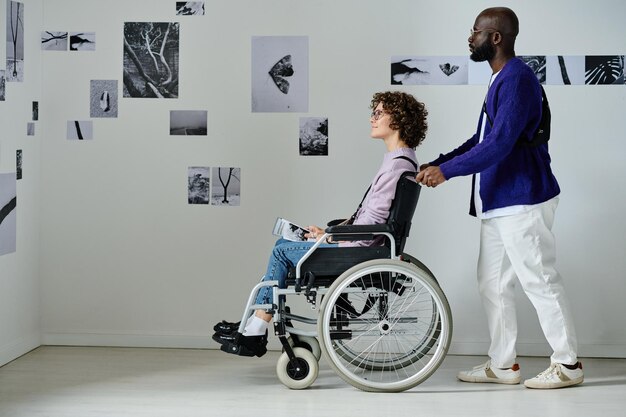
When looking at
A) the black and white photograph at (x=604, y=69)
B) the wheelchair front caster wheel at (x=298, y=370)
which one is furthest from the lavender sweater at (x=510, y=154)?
the wheelchair front caster wheel at (x=298, y=370)

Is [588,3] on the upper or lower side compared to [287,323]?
upper

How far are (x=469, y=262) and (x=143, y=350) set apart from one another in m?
1.53

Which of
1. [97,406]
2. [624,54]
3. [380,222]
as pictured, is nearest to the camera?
[97,406]

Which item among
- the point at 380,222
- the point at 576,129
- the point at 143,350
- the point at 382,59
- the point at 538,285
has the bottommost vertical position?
the point at 143,350

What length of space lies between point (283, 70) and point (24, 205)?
130cm

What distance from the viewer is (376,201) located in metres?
3.57

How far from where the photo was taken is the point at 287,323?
12.1 ft

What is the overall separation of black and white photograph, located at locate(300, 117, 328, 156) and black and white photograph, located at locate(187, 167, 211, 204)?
451mm

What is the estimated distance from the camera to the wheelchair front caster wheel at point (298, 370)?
3604 millimetres

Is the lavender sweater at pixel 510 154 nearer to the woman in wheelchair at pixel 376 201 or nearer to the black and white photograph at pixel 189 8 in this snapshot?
the woman in wheelchair at pixel 376 201

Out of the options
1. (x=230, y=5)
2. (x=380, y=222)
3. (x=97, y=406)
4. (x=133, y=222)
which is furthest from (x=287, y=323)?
(x=230, y=5)

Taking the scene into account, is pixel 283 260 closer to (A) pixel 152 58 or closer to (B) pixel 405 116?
(B) pixel 405 116

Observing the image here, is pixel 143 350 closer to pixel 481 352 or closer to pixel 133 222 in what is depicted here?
pixel 133 222

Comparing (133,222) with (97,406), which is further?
(133,222)
